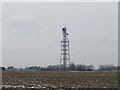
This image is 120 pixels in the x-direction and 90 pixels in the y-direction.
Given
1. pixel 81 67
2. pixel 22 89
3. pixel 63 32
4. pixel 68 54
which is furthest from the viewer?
pixel 81 67

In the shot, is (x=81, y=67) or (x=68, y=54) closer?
(x=68, y=54)

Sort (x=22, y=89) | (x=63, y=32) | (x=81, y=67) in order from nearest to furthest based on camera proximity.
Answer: (x=22, y=89), (x=63, y=32), (x=81, y=67)

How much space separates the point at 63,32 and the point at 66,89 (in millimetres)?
128080

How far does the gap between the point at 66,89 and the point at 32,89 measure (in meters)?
2.43

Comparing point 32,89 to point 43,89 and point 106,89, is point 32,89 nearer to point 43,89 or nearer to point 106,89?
point 43,89

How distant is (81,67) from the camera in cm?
18588

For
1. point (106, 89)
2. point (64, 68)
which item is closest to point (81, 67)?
point (64, 68)

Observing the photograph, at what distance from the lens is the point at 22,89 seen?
2234 centimetres

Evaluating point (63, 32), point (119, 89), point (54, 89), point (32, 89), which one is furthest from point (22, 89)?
point (63, 32)

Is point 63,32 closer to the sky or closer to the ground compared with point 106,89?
closer to the sky

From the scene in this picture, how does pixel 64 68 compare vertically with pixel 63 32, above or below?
below

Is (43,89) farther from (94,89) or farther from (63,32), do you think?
(63,32)

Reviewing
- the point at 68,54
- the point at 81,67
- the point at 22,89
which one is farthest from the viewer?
the point at 81,67

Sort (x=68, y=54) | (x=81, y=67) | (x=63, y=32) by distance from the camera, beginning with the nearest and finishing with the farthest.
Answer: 1. (x=68, y=54)
2. (x=63, y=32)
3. (x=81, y=67)
